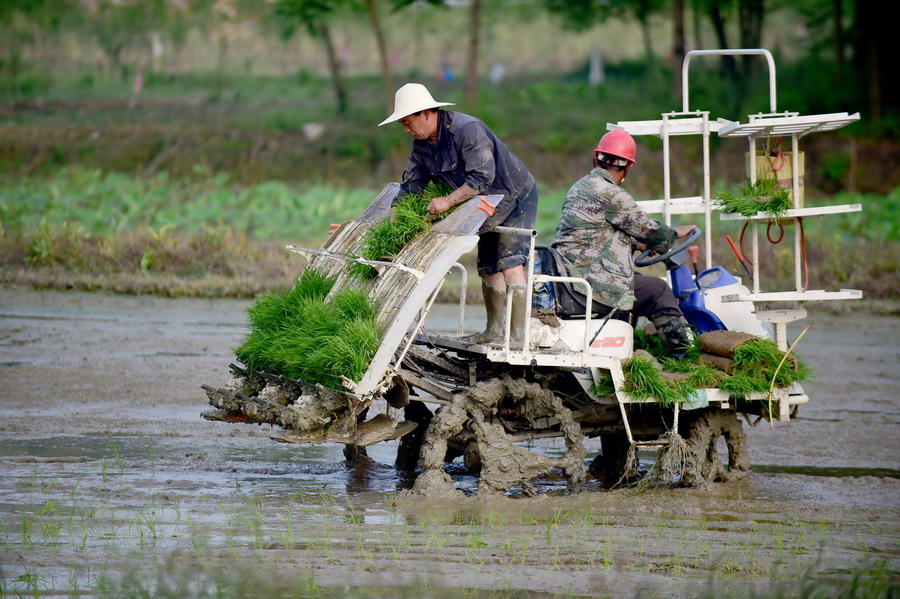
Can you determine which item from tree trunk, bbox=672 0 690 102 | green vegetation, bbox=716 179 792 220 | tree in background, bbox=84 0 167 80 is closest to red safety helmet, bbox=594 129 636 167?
green vegetation, bbox=716 179 792 220

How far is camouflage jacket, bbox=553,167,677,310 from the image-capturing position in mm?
8039

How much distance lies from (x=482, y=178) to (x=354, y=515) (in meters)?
2.38

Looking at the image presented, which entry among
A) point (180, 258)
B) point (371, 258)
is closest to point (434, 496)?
point (371, 258)

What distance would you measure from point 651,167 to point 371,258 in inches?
865

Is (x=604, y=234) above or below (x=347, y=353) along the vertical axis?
above

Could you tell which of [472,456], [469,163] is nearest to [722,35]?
[469,163]

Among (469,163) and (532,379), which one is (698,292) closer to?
(532,379)

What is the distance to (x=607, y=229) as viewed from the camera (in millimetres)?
8133

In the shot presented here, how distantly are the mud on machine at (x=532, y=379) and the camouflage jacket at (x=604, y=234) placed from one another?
6.5 inches

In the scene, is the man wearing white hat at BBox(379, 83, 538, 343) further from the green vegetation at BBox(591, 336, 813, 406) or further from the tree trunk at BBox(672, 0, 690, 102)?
the tree trunk at BBox(672, 0, 690, 102)

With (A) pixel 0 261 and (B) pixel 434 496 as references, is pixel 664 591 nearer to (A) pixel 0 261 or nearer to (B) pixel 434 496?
(B) pixel 434 496

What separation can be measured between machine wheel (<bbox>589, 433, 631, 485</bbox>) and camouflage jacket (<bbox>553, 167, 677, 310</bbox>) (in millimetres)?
1365

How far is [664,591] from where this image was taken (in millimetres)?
5996

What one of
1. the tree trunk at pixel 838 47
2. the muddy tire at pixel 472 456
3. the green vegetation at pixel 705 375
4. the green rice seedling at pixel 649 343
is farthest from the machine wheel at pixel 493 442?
the tree trunk at pixel 838 47
